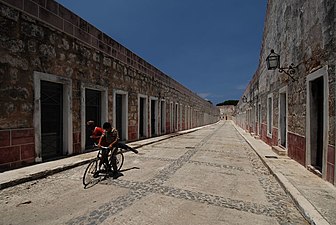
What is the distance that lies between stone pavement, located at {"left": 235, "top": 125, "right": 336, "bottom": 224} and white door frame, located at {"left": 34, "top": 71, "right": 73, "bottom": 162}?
6057 mm

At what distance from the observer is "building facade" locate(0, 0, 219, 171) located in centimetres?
492

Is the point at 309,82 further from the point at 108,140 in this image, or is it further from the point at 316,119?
the point at 108,140

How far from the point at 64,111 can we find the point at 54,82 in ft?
3.26

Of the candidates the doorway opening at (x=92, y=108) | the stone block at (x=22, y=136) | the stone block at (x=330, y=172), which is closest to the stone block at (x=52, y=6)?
the doorway opening at (x=92, y=108)

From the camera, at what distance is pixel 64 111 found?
6.70 meters

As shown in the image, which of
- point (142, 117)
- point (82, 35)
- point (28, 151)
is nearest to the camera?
point (28, 151)

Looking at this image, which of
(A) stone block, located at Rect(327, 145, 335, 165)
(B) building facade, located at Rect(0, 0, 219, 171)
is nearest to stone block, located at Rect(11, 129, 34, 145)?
(B) building facade, located at Rect(0, 0, 219, 171)

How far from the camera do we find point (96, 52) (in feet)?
26.3

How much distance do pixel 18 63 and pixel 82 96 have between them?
92.5 inches

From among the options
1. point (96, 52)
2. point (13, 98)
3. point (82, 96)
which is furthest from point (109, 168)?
point (96, 52)

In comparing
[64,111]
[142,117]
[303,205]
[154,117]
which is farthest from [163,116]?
[303,205]

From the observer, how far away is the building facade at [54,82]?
4918 mm

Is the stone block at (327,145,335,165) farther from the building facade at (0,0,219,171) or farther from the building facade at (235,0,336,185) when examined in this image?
the building facade at (0,0,219,171)

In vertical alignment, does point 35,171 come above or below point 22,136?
below
